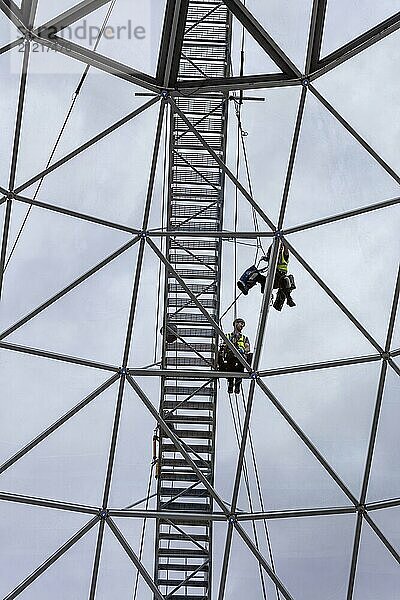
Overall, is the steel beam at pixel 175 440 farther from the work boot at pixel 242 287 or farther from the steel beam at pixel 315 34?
the steel beam at pixel 315 34

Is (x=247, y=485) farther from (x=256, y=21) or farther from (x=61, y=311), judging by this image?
(x=256, y=21)

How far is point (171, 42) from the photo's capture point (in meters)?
19.6

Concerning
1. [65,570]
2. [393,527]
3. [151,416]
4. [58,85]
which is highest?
[58,85]

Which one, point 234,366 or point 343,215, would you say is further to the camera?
point 234,366

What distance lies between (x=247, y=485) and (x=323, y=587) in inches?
111

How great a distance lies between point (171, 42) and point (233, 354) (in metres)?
7.04

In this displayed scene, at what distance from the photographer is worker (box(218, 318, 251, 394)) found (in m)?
22.2

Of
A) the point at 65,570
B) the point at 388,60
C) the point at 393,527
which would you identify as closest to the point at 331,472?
the point at 393,527

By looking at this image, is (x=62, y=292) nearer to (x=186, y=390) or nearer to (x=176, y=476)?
(x=186, y=390)

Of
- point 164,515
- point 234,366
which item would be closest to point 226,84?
point 234,366

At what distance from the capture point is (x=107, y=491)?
21938 mm

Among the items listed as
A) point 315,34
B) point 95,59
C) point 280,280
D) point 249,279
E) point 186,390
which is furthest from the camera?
point 186,390

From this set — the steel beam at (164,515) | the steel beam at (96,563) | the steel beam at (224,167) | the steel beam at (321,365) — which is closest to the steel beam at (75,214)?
the steel beam at (224,167)

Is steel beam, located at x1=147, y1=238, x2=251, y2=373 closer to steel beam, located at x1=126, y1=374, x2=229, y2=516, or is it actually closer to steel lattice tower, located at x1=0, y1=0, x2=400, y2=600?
steel lattice tower, located at x1=0, y1=0, x2=400, y2=600
